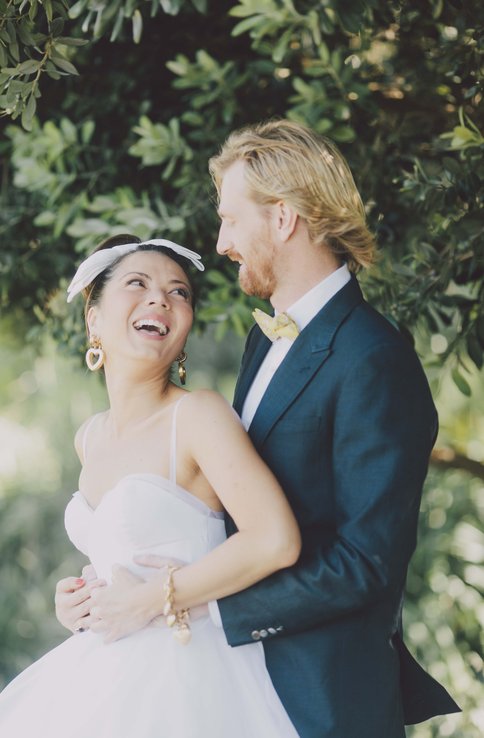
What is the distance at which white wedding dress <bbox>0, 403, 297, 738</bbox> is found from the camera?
2.41 metres

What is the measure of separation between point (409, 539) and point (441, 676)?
4.02 metres

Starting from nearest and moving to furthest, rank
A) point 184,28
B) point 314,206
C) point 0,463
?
point 314,206 → point 184,28 → point 0,463

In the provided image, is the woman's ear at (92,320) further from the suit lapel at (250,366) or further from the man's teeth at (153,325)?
the suit lapel at (250,366)

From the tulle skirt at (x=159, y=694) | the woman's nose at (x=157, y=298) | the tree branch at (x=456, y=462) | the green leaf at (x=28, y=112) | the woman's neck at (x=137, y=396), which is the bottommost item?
the tree branch at (x=456, y=462)

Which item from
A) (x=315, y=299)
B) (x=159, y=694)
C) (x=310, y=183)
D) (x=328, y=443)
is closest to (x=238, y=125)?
(x=310, y=183)

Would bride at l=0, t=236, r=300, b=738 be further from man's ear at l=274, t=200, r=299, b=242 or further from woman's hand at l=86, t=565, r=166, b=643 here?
man's ear at l=274, t=200, r=299, b=242

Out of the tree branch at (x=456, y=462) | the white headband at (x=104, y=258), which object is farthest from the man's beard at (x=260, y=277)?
the tree branch at (x=456, y=462)

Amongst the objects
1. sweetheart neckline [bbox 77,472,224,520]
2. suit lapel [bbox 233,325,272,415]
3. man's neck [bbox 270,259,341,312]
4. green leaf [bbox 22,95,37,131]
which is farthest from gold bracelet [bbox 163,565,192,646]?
green leaf [bbox 22,95,37,131]

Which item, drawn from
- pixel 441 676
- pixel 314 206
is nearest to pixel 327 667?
pixel 314 206

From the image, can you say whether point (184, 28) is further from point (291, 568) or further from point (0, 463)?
point (0, 463)

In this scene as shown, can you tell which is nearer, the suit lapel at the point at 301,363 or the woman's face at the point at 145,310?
the suit lapel at the point at 301,363

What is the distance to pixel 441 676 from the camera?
240 inches

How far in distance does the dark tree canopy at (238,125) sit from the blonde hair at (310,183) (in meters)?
0.64

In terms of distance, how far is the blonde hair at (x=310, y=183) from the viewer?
8.72 feet
